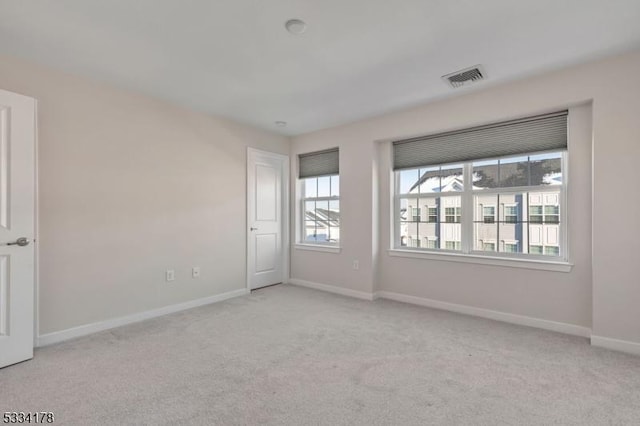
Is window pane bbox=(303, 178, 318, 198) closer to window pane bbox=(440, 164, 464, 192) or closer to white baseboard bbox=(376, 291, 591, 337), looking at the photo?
white baseboard bbox=(376, 291, 591, 337)

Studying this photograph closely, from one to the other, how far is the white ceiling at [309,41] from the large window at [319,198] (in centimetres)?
161

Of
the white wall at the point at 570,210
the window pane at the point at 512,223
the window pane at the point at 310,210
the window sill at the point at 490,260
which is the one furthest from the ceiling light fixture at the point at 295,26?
the window pane at the point at 310,210

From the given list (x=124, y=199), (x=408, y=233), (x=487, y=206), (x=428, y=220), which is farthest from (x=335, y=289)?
(x=124, y=199)

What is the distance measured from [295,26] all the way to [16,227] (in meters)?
2.58

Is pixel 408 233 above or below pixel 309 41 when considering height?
below

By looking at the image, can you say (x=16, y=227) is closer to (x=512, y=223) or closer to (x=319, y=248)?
(x=319, y=248)

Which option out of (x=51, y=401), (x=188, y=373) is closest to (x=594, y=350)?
(x=188, y=373)

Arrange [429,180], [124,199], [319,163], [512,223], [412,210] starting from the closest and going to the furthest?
1. [124,199]
2. [512,223]
3. [429,180]
4. [412,210]
5. [319,163]

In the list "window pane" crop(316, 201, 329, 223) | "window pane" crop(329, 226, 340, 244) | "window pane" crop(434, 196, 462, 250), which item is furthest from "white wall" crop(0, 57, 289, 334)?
"window pane" crop(434, 196, 462, 250)

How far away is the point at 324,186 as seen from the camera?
4922 mm

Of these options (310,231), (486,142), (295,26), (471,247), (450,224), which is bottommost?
(471,247)

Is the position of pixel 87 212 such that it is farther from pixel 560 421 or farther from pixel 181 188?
pixel 560 421

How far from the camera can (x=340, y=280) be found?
4504 mm

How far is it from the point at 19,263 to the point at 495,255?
435 centimetres
